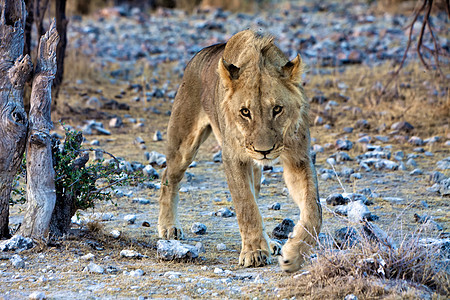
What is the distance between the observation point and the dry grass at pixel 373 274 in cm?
349

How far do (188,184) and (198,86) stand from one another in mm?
1870

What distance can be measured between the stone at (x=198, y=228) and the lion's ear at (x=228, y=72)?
1.50m

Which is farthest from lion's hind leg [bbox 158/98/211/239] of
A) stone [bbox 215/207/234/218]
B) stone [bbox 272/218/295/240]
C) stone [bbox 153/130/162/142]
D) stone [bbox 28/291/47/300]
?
stone [bbox 153/130/162/142]

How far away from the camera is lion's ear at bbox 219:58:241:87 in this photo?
4500 mm

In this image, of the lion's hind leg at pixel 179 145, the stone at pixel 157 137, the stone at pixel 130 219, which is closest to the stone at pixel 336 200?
the lion's hind leg at pixel 179 145

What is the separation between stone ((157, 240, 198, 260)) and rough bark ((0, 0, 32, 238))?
1146mm

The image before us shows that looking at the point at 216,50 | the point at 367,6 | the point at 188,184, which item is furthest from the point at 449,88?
the point at 367,6

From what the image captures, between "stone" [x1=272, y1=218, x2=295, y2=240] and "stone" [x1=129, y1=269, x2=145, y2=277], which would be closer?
"stone" [x1=129, y1=269, x2=145, y2=277]

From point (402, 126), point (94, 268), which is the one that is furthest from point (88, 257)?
point (402, 126)

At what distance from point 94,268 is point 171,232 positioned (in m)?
1.40

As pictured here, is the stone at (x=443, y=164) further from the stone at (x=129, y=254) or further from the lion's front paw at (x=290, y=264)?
the stone at (x=129, y=254)

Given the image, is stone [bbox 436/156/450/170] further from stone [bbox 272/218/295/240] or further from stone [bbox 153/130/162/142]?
stone [bbox 153/130/162/142]

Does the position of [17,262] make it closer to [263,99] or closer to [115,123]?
[263,99]

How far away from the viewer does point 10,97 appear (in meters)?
4.50
